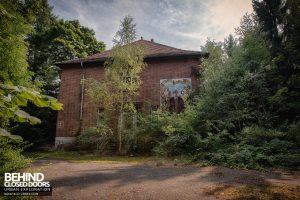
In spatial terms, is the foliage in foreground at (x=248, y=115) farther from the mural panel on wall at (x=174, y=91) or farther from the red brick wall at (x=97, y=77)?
the red brick wall at (x=97, y=77)

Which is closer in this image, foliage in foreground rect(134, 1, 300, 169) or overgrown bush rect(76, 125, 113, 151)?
foliage in foreground rect(134, 1, 300, 169)

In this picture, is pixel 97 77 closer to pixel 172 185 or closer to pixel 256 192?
pixel 172 185

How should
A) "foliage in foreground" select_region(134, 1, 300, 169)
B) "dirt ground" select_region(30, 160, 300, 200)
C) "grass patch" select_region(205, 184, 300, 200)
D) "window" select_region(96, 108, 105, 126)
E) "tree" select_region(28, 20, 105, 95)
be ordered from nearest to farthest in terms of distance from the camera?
"grass patch" select_region(205, 184, 300, 200) → "dirt ground" select_region(30, 160, 300, 200) → "foliage in foreground" select_region(134, 1, 300, 169) → "window" select_region(96, 108, 105, 126) → "tree" select_region(28, 20, 105, 95)

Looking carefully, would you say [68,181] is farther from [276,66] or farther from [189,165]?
[276,66]

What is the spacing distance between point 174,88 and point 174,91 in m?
0.22

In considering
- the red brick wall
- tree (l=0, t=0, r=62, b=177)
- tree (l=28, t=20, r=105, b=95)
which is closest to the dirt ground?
tree (l=0, t=0, r=62, b=177)

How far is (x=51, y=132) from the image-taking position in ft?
62.0

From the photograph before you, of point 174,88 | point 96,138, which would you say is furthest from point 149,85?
point 96,138

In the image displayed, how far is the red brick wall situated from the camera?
16.0 meters

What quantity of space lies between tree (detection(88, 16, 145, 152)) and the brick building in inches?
107

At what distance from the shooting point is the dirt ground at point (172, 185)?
437cm

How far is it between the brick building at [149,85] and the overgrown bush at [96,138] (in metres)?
2.00

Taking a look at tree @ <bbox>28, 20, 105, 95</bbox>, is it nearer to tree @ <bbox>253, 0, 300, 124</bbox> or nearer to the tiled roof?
the tiled roof

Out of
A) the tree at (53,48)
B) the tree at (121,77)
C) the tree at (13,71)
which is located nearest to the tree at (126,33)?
the tree at (121,77)
